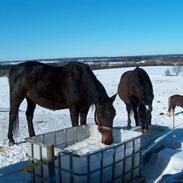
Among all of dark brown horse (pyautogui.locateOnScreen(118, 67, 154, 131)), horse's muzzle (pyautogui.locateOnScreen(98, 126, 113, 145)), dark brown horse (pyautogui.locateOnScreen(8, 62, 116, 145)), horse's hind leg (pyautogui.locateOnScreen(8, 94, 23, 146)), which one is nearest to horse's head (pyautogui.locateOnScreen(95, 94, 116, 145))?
horse's muzzle (pyautogui.locateOnScreen(98, 126, 113, 145))

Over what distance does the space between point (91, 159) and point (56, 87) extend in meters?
2.78

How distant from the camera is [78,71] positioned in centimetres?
632

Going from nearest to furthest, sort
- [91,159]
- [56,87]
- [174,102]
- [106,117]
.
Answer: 1. [91,159]
2. [106,117]
3. [56,87]
4. [174,102]

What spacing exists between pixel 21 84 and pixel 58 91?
3.15 feet

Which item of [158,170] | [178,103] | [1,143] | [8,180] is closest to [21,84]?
[1,143]

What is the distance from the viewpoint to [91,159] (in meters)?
4.01

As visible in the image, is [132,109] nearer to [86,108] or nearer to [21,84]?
[86,108]

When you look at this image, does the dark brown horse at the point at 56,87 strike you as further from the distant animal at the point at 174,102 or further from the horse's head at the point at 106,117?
the distant animal at the point at 174,102

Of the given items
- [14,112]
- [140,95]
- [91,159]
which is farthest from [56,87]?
[91,159]

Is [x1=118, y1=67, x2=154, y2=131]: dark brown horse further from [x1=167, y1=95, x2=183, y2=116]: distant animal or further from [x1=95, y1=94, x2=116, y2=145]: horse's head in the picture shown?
[x1=167, y1=95, x2=183, y2=116]: distant animal

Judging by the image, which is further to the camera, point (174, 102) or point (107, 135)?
point (174, 102)

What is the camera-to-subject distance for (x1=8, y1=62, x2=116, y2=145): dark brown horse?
243 inches

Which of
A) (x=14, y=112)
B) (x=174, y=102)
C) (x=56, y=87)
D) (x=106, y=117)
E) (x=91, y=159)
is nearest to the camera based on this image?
(x=91, y=159)

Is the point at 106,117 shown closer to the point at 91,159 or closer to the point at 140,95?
the point at 91,159
